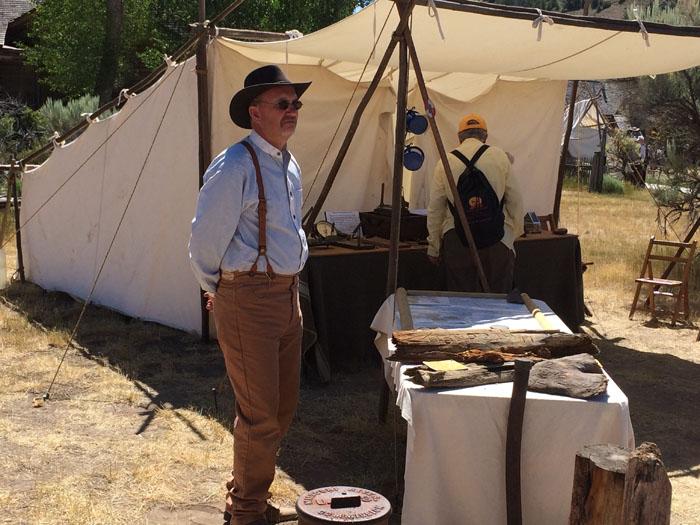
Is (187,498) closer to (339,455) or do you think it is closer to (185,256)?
(339,455)

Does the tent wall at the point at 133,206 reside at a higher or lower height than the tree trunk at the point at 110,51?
lower

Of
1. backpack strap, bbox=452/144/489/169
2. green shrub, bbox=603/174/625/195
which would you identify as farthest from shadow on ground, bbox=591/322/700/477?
green shrub, bbox=603/174/625/195

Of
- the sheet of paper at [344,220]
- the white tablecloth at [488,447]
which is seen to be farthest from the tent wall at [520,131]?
the white tablecloth at [488,447]

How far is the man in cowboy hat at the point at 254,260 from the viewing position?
301 centimetres

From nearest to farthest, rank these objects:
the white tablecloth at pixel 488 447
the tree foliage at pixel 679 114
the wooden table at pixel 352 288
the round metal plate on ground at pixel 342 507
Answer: the round metal plate on ground at pixel 342 507
the white tablecloth at pixel 488 447
the wooden table at pixel 352 288
the tree foliage at pixel 679 114

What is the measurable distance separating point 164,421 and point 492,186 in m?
2.37

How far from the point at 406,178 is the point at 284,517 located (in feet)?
16.3

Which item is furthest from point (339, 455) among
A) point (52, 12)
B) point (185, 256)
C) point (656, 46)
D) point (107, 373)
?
point (52, 12)

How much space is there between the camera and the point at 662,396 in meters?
5.59

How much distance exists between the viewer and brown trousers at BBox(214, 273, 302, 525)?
10.1 feet

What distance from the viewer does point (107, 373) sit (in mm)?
5762

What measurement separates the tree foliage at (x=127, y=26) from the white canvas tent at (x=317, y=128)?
495 inches

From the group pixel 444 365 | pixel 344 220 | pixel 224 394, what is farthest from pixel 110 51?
pixel 444 365

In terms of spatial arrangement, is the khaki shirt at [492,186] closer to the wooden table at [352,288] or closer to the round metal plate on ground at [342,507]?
the wooden table at [352,288]
